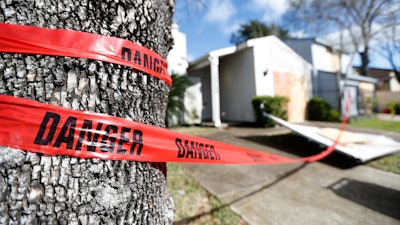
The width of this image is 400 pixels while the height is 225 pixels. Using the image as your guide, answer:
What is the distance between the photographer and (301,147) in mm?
5891

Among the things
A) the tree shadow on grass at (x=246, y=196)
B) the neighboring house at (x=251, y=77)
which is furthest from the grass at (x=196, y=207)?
the neighboring house at (x=251, y=77)

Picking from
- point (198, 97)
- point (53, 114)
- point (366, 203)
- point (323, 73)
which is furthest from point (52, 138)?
point (323, 73)

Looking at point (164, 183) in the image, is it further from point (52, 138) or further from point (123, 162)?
point (52, 138)

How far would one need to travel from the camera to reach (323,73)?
14102 mm

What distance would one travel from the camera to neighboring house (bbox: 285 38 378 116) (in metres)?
13.1

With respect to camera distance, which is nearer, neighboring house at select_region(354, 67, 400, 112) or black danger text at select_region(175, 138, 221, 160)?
black danger text at select_region(175, 138, 221, 160)

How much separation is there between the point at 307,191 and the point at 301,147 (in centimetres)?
287

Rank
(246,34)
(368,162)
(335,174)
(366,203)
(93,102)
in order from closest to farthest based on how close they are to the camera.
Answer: (93,102) → (366,203) → (335,174) → (368,162) → (246,34)

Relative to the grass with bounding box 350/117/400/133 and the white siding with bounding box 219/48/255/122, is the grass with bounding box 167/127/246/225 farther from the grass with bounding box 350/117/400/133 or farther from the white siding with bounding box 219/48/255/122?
the grass with bounding box 350/117/400/133

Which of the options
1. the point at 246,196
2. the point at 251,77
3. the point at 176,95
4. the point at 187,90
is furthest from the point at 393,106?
the point at 246,196

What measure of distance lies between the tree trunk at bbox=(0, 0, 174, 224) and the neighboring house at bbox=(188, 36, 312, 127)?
28.1 feet

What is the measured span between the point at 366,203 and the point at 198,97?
8473mm

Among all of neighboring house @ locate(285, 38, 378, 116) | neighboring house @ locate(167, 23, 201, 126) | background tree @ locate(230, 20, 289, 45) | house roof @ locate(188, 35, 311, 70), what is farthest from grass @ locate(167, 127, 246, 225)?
background tree @ locate(230, 20, 289, 45)

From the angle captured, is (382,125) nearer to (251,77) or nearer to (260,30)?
(251,77)
